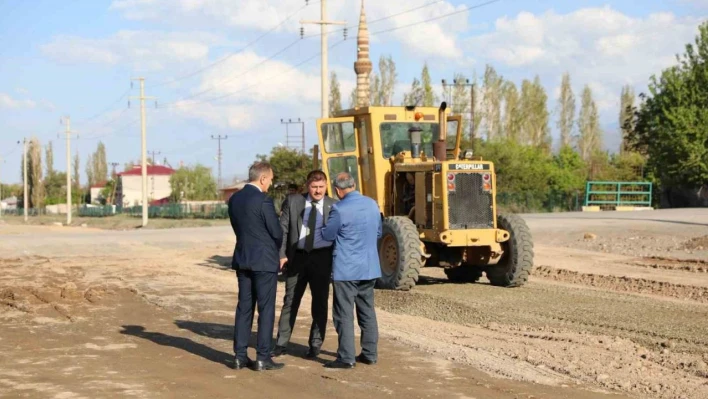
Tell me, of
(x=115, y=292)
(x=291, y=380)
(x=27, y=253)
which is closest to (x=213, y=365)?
(x=291, y=380)

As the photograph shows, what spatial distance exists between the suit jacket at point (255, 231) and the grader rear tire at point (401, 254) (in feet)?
20.6

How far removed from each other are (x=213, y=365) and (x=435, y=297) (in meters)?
5.79

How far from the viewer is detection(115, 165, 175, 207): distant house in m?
141

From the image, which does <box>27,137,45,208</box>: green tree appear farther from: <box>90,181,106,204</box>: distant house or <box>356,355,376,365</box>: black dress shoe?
<box>356,355,376,365</box>: black dress shoe

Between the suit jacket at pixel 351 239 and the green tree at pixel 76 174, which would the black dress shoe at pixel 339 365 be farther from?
the green tree at pixel 76 174

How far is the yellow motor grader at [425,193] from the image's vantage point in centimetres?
1564

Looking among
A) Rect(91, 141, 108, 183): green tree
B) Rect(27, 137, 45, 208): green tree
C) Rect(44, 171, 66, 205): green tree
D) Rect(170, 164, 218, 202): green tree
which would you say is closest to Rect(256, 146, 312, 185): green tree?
Rect(170, 164, 218, 202): green tree

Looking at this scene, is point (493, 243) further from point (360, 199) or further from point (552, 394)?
point (552, 394)

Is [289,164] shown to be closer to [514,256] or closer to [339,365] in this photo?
[514,256]

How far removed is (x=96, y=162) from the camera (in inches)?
7347

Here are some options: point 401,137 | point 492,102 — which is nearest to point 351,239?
point 401,137

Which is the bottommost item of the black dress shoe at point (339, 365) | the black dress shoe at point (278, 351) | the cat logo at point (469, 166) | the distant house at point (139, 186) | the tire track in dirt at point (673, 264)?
the black dress shoe at point (339, 365)

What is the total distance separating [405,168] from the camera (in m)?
16.7

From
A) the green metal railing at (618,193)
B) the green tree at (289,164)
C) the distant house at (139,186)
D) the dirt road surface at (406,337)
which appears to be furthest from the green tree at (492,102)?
the dirt road surface at (406,337)
